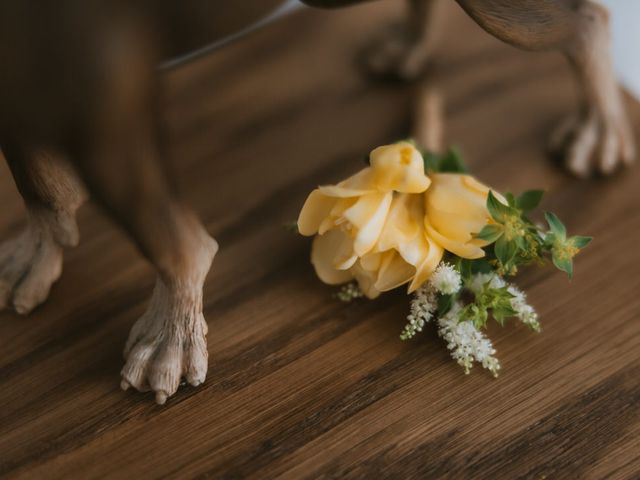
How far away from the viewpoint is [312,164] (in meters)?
0.78

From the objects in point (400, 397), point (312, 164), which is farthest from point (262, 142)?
point (400, 397)

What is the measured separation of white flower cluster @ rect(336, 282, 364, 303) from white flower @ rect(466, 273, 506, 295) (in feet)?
0.30

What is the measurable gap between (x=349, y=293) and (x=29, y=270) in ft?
0.86

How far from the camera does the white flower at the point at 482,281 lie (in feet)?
1.99

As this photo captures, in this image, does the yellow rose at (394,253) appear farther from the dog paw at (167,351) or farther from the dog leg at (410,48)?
the dog leg at (410,48)

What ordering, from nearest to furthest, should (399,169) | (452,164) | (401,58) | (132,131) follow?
(132,131) → (399,169) → (452,164) → (401,58)

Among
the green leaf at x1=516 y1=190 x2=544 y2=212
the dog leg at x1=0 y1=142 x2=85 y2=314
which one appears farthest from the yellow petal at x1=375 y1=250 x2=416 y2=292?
the dog leg at x1=0 y1=142 x2=85 y2=314

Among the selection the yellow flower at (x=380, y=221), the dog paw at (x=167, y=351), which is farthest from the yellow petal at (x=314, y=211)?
the dog paw at (x=167, y=351)

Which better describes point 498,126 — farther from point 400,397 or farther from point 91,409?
point 91,409

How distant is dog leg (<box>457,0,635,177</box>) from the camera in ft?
2.00

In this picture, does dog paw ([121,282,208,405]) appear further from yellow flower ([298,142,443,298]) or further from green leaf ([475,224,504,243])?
green leaf ([475,224,504,243])

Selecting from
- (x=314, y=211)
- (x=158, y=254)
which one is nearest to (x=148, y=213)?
(x=158, y=254)

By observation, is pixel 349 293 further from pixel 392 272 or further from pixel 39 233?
pixel 39 233

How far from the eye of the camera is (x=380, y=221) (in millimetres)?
580
